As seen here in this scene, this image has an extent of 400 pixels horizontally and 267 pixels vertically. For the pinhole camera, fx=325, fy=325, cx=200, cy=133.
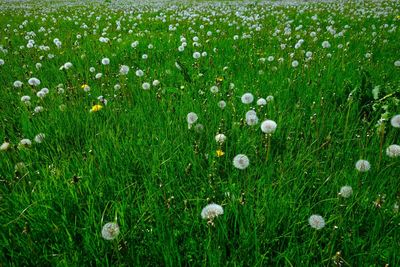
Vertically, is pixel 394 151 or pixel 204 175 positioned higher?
pixel 394 151

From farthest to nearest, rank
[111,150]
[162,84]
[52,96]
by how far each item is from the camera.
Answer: [162,84] → [52,96] → [111,150]

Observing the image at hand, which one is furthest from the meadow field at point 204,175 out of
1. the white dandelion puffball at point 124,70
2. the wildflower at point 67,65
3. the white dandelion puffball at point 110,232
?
the wildflower at point 67,65

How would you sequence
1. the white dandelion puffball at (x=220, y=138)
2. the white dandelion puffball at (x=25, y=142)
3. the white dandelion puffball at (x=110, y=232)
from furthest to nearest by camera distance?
the white dandelion puffball at (x=25, y=142) < the white dandelion puffball at (x=220, y=138) < the white dandelion puffball at (x=110, y=232)

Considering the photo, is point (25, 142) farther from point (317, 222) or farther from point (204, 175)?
point (317, 222)

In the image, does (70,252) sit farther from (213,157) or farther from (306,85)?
(306,85)

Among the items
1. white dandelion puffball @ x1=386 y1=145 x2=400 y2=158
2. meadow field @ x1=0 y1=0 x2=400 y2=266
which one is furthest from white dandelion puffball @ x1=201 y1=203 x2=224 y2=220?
white dandelion puffball @ x1=386 y1=145 x2=400 y2=158

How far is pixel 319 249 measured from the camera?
61.6 inches

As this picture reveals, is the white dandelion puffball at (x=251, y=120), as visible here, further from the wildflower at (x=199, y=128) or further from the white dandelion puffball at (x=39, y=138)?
the white dandelion puffball at (x=39, y=138)

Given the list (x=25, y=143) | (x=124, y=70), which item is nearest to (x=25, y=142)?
(x=25, y=143)

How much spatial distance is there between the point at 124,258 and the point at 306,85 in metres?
2.71

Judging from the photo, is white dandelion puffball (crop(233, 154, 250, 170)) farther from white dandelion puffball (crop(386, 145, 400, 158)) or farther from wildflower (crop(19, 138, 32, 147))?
wildflower (crop(19, 138, 32, 147))

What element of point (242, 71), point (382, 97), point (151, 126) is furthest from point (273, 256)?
point (242, 71)

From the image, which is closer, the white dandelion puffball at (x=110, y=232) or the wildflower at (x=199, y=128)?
the white dandelion puffball at (x=110, y=232)

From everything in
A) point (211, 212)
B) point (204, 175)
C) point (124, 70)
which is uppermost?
point (124, 70)
